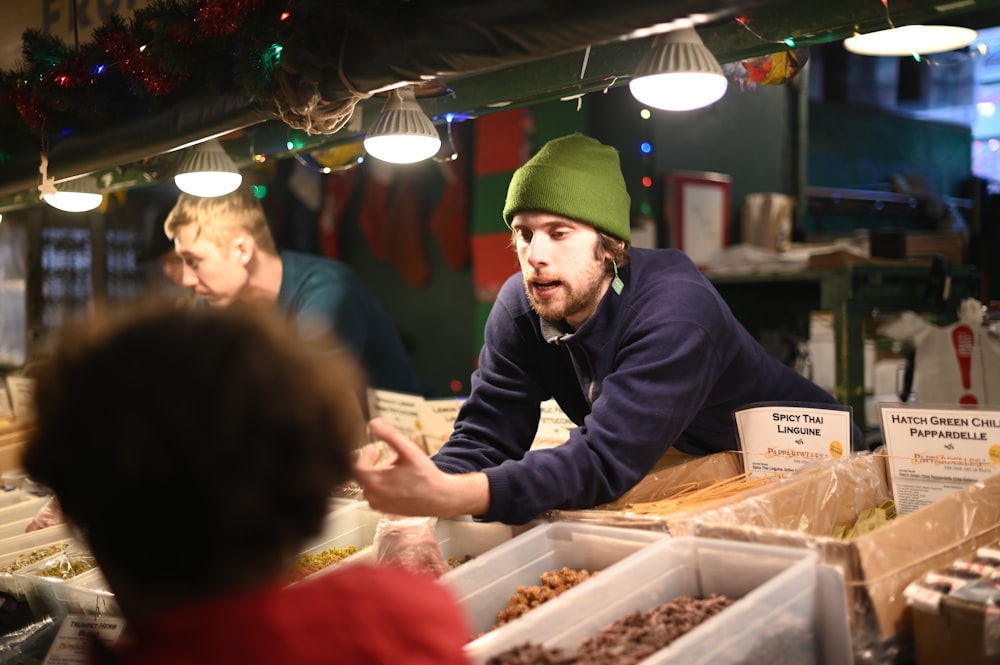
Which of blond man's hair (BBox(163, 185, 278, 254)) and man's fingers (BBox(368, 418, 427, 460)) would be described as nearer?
man's fingers (BBox(368, 418, 427, 460))

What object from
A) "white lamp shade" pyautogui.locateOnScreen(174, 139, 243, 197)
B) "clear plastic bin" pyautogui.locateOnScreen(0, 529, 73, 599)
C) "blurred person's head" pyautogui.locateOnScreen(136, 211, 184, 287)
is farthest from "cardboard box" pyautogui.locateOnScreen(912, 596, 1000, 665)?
"blurred person's head" pyautogui.locateOnScreen(136, 211, 184, 287)

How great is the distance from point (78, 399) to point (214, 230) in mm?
3305

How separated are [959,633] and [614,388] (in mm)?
832

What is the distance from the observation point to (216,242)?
13.3 ft

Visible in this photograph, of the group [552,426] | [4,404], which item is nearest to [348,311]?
[552,426]

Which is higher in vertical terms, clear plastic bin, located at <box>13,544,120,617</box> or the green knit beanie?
the green knit beanie

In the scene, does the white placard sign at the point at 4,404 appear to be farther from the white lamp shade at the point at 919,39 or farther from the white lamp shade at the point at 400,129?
the white lamp shade at the point at 919,39

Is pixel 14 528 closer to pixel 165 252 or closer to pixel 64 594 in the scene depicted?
pixel 64 594

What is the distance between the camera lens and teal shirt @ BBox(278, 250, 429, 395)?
4.00 m

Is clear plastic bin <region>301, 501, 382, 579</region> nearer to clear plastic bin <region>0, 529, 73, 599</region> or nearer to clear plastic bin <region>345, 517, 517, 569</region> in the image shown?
clear plastic bin <region>345, 517, 517, 569</region>

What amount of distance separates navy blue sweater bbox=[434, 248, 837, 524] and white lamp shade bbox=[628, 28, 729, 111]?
1.69ft

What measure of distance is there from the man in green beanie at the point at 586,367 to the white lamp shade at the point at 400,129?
0.26m

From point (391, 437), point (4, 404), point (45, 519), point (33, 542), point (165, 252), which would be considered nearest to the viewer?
point (391, 437)

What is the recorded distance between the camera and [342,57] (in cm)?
218
